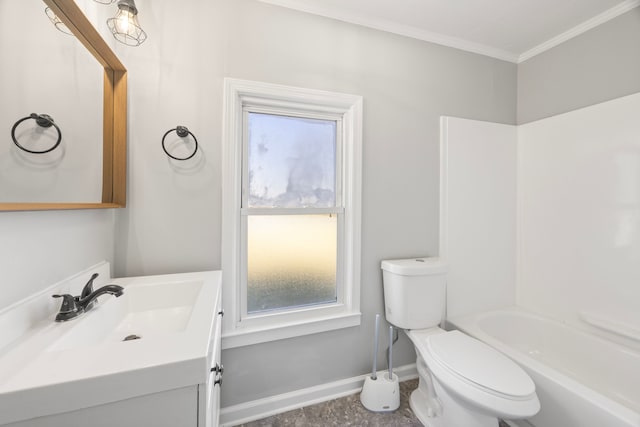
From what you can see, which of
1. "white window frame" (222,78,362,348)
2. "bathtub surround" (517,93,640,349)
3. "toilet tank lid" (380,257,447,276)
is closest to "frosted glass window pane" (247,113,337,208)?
"white window frame" (222,78,362,348)

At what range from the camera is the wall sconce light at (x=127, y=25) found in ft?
3.89

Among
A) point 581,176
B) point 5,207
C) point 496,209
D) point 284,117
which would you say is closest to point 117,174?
point 5,207

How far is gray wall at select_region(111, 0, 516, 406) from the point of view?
4.60 feet

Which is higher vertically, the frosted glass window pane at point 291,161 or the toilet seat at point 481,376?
the frosted glass window pane at point 291,161

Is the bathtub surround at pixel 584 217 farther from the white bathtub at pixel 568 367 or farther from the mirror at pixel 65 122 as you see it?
the mirror at pixel 65 122

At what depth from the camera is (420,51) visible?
1939 mm

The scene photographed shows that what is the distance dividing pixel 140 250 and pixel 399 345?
1.76m

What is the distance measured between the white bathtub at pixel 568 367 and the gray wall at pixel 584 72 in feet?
5.12

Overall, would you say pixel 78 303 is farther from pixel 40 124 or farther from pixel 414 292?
pixel 414 292

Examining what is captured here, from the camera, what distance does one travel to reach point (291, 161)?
1729mm

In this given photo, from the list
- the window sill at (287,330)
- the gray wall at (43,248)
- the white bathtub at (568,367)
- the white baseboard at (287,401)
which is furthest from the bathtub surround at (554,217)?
the gray wall at (43,248)

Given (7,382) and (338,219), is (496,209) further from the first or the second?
(7,382)

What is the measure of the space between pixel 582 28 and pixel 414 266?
1.99 meters

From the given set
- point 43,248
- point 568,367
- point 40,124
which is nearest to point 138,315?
point 43,248
